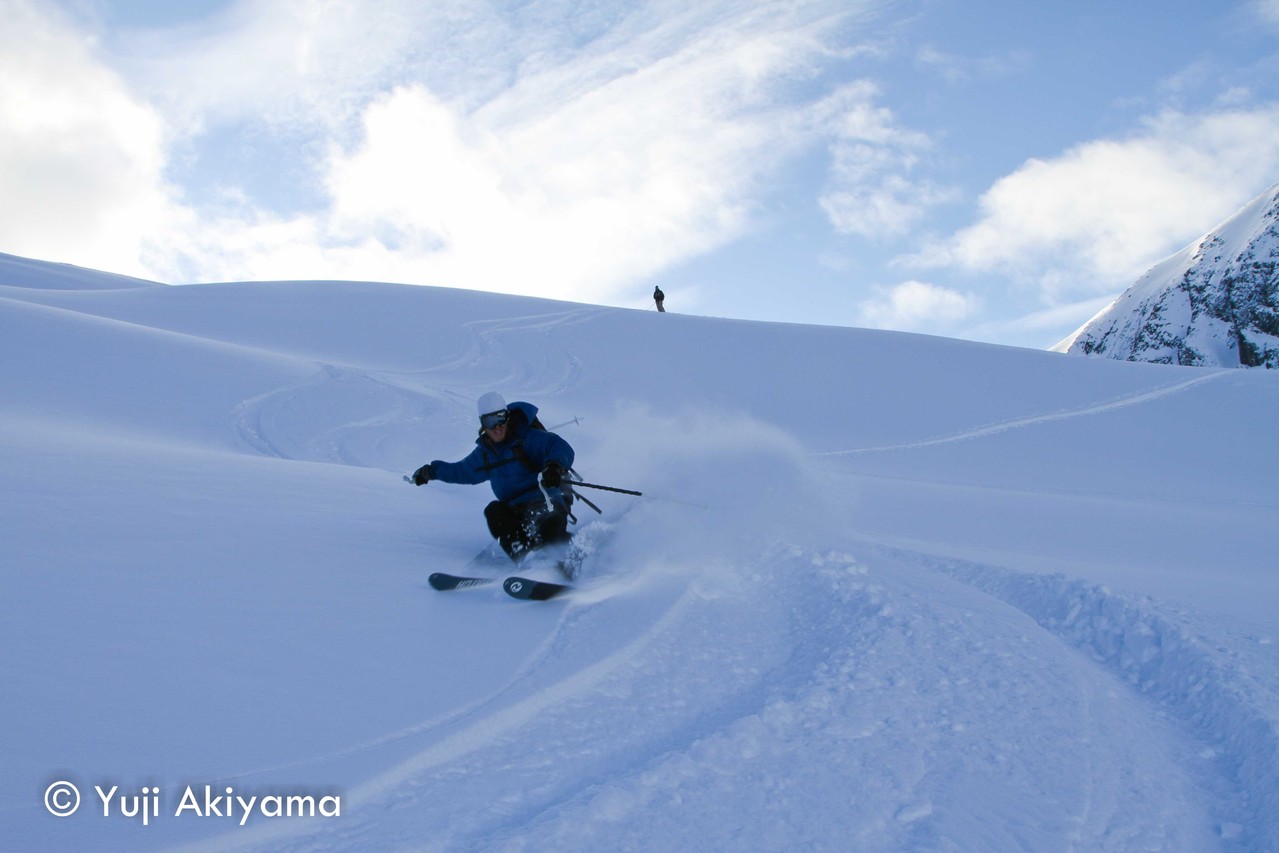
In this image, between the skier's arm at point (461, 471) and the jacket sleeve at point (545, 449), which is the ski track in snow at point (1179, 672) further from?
the skier's arm at point (461, 471)

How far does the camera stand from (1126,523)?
25.7 feet

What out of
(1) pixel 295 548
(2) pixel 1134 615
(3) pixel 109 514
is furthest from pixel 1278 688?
(3) pixel 109 514

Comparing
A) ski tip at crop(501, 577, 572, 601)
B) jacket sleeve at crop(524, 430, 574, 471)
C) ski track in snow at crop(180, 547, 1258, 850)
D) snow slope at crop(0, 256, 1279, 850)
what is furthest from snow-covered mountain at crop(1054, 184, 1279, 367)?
ski tip at crop(501, 577, 572, 601)

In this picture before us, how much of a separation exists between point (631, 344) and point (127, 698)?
1782 centimetres

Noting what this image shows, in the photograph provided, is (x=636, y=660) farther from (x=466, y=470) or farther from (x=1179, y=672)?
(x=466, y=470)

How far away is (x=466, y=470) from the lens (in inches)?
242

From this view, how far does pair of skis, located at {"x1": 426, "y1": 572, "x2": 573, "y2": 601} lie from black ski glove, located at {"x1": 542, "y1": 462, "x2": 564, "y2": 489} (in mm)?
869

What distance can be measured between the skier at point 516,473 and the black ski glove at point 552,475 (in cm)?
4

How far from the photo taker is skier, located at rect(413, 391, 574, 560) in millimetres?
Result: 5809

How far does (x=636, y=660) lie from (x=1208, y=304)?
16421cm

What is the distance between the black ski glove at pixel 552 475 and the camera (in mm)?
5543

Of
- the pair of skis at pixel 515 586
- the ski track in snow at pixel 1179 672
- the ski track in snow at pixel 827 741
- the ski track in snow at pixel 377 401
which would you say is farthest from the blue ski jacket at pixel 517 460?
the ski track in snow at pixel 377 401

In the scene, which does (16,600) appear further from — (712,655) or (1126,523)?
(1126,523)

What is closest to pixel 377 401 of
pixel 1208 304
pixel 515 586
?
pixel 515 586
